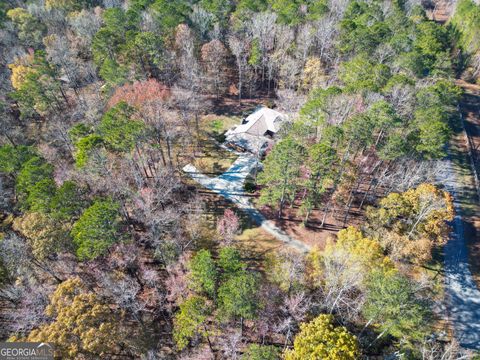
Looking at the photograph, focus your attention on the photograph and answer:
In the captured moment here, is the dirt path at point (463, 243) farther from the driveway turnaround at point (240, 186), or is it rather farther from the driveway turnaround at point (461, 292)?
the driveway turnaround at point (240, 186)

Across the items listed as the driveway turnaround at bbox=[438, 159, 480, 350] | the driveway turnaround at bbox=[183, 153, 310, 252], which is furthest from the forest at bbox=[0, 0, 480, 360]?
the driveway turnaround at bbox=[438, 159, 480, 350]

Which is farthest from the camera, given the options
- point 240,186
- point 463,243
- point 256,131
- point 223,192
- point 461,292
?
point 256,131

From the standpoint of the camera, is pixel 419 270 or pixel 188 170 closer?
pixel 419 270

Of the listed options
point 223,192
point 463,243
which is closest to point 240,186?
point 223,192

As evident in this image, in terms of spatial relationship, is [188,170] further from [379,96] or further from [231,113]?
[379,96]

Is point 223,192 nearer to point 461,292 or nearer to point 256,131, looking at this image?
point 256,131

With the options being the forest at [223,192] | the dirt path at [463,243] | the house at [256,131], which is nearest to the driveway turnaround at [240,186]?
the forest at [223,192]

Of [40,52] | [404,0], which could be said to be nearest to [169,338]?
[40,52]
